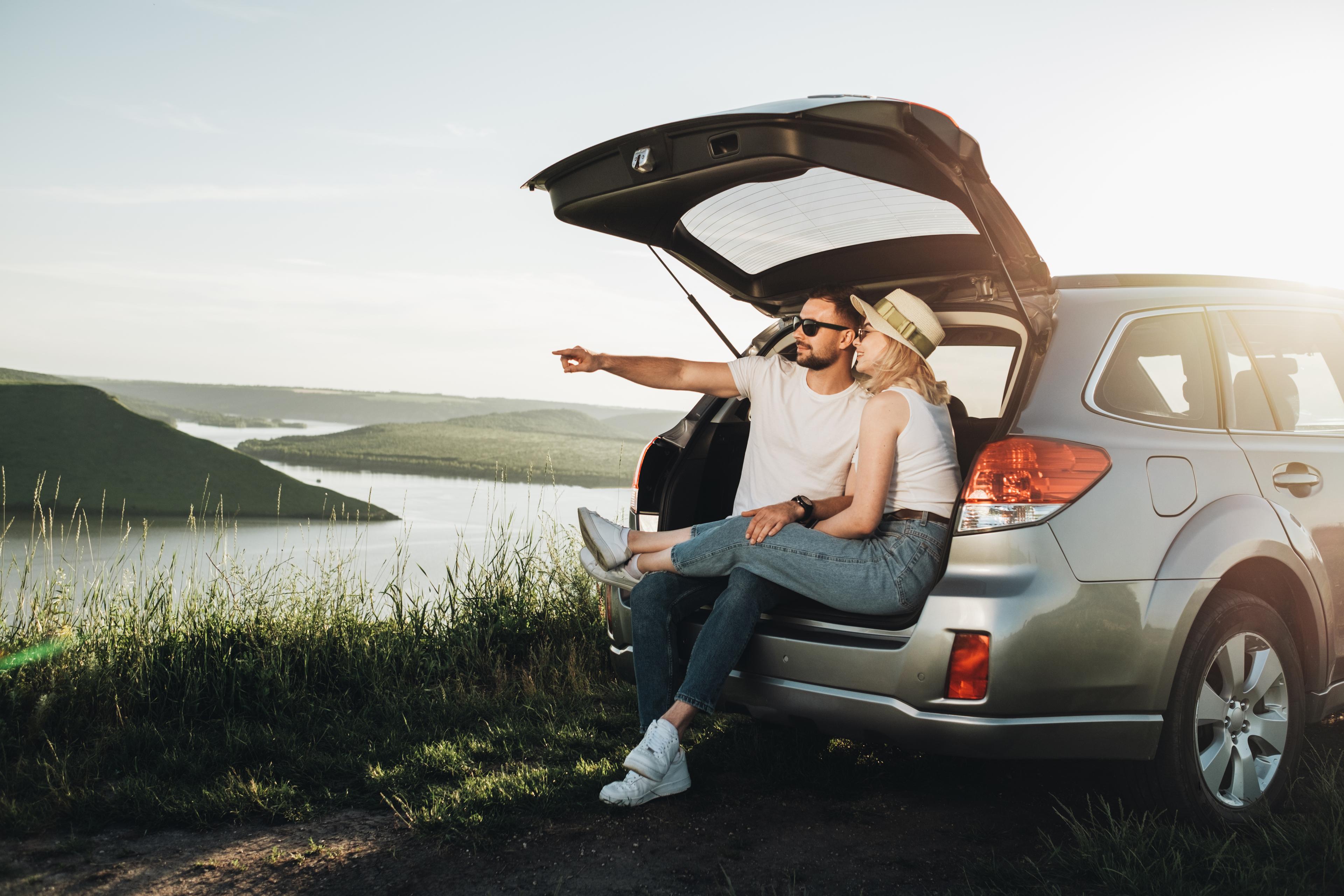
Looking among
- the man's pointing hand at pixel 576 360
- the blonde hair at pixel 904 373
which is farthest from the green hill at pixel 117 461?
the blonde hair at pixel 904 373

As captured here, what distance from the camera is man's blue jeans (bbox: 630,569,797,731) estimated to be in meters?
2.89

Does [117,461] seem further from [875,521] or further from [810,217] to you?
[875,521]

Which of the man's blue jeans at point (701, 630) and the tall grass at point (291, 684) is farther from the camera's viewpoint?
the tall grass at point (291, 684)

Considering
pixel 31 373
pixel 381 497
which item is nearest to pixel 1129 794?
pixel 381 497

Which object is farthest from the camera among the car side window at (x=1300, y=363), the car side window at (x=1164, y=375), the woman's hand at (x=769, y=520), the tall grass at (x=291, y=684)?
the car side window at (x=1300, y=363)

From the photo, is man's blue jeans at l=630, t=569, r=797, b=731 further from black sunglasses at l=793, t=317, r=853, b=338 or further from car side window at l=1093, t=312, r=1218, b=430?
car side window at l=1093, t=312, r=1218, b=430

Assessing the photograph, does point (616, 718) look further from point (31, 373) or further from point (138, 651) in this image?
point (31, 373)

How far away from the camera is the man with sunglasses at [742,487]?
2.94 metres

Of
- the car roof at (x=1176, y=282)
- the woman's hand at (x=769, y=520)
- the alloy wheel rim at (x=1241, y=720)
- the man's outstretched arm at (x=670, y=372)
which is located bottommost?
the alloy wheel rim at (x=1241, y=720)

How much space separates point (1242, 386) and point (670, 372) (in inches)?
83.5

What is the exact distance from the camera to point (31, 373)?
24.3m

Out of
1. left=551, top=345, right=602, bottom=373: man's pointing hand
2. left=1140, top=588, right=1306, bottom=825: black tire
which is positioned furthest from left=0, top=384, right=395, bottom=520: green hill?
left=1140, top=588, right=1306, bottom=825: black tire

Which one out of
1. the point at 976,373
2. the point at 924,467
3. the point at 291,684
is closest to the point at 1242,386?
the point at 976,373

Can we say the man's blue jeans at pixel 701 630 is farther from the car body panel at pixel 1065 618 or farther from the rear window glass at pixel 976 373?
the rear window glass at pixel 976 373
